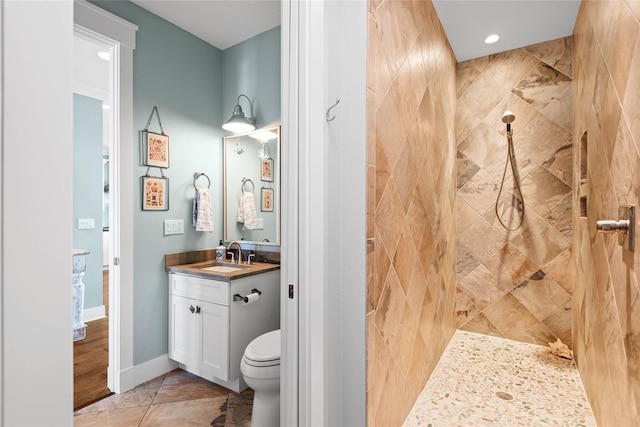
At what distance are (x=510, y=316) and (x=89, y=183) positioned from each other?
447cm

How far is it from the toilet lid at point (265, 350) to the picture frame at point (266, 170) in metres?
1.28

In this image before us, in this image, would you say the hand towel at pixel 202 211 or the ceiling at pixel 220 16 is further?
the hand towel at pixel 202 211

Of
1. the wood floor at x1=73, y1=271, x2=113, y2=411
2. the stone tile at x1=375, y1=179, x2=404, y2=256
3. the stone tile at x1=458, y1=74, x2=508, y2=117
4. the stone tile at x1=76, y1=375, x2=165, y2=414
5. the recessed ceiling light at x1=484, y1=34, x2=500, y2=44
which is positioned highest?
the recessed ceiling light at x1=484, y1=34, x2=500, y2=44

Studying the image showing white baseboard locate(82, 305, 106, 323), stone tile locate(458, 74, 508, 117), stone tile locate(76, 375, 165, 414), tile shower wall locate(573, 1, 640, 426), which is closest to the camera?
tile shower wall locate(573, 1, 640, 426)

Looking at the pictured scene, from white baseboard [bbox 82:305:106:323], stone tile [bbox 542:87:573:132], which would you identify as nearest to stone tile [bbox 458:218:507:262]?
stone tile [bbox 542:87:573:132]

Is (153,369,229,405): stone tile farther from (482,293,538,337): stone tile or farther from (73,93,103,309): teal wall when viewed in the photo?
(482,293,538,337): stone tile

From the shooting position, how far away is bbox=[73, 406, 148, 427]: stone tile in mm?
1961

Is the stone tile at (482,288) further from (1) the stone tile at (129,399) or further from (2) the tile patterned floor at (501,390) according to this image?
(1) the stone tile at (129,399)

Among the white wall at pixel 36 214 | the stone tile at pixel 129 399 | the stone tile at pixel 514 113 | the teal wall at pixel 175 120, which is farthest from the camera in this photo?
the stone tile at pixel 514 113

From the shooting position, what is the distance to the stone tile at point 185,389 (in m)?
2.25

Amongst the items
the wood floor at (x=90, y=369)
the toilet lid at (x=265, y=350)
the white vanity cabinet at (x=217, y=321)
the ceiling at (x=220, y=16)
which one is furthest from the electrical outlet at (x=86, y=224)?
the toilet lid at (x=265, y=350)

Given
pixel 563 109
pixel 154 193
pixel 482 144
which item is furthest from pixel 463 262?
pixel 154 193

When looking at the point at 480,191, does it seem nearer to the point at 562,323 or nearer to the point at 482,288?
the point at 482,288

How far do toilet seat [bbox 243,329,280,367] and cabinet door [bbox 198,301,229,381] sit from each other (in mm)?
377
